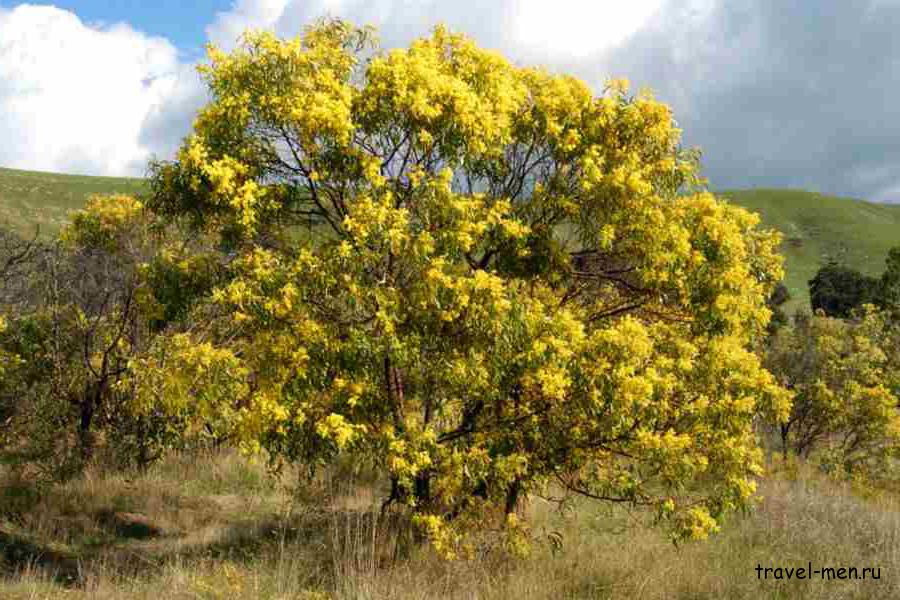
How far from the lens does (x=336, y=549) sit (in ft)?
24.7

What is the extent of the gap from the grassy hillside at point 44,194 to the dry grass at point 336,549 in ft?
163

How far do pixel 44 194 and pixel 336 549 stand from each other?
81.1 meters

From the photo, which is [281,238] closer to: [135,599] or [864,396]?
[135,599]

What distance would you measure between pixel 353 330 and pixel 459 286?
3.21 feet

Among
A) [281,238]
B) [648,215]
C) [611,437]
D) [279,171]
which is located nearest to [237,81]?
[279,171]

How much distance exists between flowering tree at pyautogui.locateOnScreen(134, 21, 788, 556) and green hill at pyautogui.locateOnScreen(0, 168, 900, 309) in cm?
5870

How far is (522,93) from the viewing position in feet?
25.0

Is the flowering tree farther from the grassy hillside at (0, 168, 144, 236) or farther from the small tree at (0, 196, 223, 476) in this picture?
the grassy hillside at (0, 168, 144, 236)

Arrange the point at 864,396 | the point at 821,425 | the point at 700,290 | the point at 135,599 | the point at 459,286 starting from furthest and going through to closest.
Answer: the point at 821,425 < the point at 864,396 < the point at 700,290 < the point at 135,599 < the point at 459,286

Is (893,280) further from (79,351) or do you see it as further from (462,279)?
(462,279)

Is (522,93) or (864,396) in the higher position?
(522,93)

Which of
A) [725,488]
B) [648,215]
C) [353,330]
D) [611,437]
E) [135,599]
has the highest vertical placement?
[648,215]

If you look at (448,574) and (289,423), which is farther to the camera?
(448,574)

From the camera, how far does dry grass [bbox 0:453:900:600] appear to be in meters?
7.27
